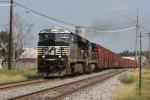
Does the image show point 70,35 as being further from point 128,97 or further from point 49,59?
point 128,97

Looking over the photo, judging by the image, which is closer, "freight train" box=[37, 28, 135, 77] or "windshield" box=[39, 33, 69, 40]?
"freight train" box=[37, 28, 135, 77]

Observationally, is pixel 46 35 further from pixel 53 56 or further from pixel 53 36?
pixel 53 56

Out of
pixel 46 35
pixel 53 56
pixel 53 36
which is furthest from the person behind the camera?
pixel 46 35

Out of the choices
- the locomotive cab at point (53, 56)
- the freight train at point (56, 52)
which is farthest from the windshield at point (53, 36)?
the locomotive cab at point (53, 56)

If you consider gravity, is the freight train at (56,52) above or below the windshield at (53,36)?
below

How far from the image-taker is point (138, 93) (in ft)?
40.9

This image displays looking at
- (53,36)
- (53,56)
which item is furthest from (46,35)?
(53,56)

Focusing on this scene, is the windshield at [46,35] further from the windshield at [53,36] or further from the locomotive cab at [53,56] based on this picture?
the locomotive cab at [53,56]

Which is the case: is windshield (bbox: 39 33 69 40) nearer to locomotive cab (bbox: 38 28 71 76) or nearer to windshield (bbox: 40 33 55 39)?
windshield (bbox: 40 33 55 39)

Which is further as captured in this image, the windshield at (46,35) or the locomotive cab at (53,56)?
the windshield at (46,35)

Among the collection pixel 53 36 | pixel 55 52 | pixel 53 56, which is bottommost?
pixel 53 56

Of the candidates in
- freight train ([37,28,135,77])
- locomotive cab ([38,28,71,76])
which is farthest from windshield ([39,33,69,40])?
locomotive cab ([38,28,71,76])

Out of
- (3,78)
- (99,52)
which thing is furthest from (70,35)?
(99,52)

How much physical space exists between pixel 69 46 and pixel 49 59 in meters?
1.81
